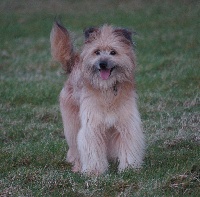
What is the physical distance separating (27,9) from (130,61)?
22.6 m

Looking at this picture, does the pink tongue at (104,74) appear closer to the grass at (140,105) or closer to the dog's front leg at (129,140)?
the dog's front leg at (129,140)

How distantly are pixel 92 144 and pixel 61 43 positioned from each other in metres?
1.61

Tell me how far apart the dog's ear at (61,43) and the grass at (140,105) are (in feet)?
0.72

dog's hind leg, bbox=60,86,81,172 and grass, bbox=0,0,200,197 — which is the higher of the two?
dog's hind leg, bbox=60,86,81,172

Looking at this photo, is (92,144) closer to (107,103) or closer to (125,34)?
(107,103)

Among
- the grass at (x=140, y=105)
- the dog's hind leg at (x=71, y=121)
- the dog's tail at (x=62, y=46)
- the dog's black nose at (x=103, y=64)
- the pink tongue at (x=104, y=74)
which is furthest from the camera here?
the dog's tail at (x=62, y=46)

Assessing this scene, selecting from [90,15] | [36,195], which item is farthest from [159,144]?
[90,15]

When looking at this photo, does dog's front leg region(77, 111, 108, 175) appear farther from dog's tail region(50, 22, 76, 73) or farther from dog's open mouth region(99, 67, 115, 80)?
dog's tail region(50, 22, 76, 73)

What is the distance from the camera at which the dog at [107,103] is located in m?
8.06

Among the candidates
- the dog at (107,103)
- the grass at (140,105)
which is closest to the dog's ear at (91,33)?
the dog at (107,103)

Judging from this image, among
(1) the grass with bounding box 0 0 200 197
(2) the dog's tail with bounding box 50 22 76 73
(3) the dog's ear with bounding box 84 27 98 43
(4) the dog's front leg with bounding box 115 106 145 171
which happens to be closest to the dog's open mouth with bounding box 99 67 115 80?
(3) the dog's ear with bounding box 84 27 98 43

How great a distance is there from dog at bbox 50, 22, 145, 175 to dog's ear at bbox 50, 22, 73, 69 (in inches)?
25.8

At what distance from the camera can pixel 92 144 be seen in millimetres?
8141

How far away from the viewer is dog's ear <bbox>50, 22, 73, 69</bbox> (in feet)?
29.2
